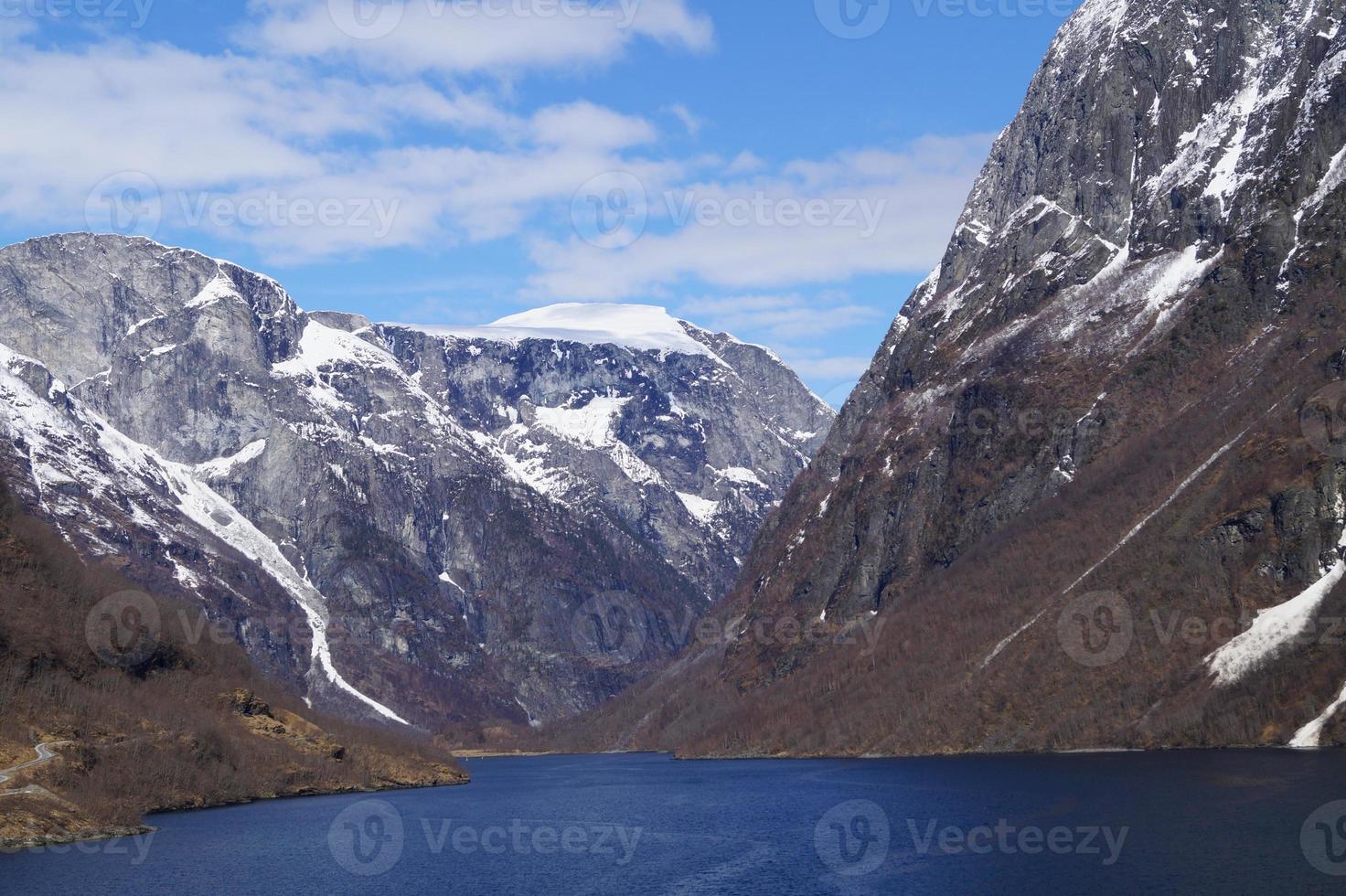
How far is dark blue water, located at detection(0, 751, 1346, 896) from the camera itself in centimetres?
11062

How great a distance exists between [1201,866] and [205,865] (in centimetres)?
8276

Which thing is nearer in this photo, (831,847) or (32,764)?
(831,847)

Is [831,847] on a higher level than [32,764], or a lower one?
lower

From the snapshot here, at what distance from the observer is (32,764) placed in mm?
151875

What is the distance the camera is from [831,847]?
135 metres

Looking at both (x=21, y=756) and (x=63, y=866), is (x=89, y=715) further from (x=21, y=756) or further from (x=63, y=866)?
(x=63, y=866)

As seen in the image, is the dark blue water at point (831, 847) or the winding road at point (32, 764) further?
the winding road at point (32, 764)

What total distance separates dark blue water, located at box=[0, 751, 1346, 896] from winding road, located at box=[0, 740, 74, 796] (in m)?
10.6

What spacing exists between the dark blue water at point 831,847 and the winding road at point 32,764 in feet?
34.8

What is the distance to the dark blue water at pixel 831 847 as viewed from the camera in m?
111

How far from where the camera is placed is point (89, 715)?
18412cm

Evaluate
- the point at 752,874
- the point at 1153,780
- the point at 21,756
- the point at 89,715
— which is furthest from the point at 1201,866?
the point at 89,715

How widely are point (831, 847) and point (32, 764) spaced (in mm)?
83387

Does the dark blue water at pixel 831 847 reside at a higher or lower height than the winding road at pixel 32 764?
lower
